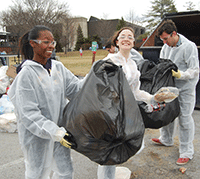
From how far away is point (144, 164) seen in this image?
2.49 metres

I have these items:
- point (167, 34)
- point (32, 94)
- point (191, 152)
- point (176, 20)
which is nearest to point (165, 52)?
point (167, 34)

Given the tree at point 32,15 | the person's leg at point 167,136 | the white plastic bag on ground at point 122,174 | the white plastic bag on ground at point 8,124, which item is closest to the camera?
the white plastic bag on ground at point 122,174

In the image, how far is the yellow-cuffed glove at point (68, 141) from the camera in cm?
135

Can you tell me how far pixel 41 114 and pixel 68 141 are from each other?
0.93 ft

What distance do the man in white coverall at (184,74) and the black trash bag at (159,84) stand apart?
0.71ft

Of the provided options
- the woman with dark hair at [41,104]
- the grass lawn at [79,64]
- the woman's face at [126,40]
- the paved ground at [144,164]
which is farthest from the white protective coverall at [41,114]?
the grass lawn at [79,64]

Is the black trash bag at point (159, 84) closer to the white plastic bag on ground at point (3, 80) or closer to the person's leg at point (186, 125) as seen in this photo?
the person's leg at point (186, 125)

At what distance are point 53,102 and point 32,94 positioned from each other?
18 cm

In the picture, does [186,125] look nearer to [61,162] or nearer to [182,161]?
[182,161]

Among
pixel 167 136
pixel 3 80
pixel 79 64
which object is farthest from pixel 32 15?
pixel 167 136

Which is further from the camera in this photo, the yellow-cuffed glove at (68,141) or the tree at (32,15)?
the tree at (32,15)

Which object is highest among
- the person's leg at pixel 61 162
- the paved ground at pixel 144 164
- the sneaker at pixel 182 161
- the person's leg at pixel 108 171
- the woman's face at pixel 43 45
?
the woman's face at pixel 43 45

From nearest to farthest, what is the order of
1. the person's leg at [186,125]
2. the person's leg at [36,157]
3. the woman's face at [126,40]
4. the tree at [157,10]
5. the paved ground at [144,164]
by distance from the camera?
the person's leg at [36,157]
the woman's face at [126,40]
the paved ground at [144,164]
the person's leg at [186,125]
the tree at [157,10]

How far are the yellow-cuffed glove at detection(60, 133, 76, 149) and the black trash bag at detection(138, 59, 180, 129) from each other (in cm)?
81
